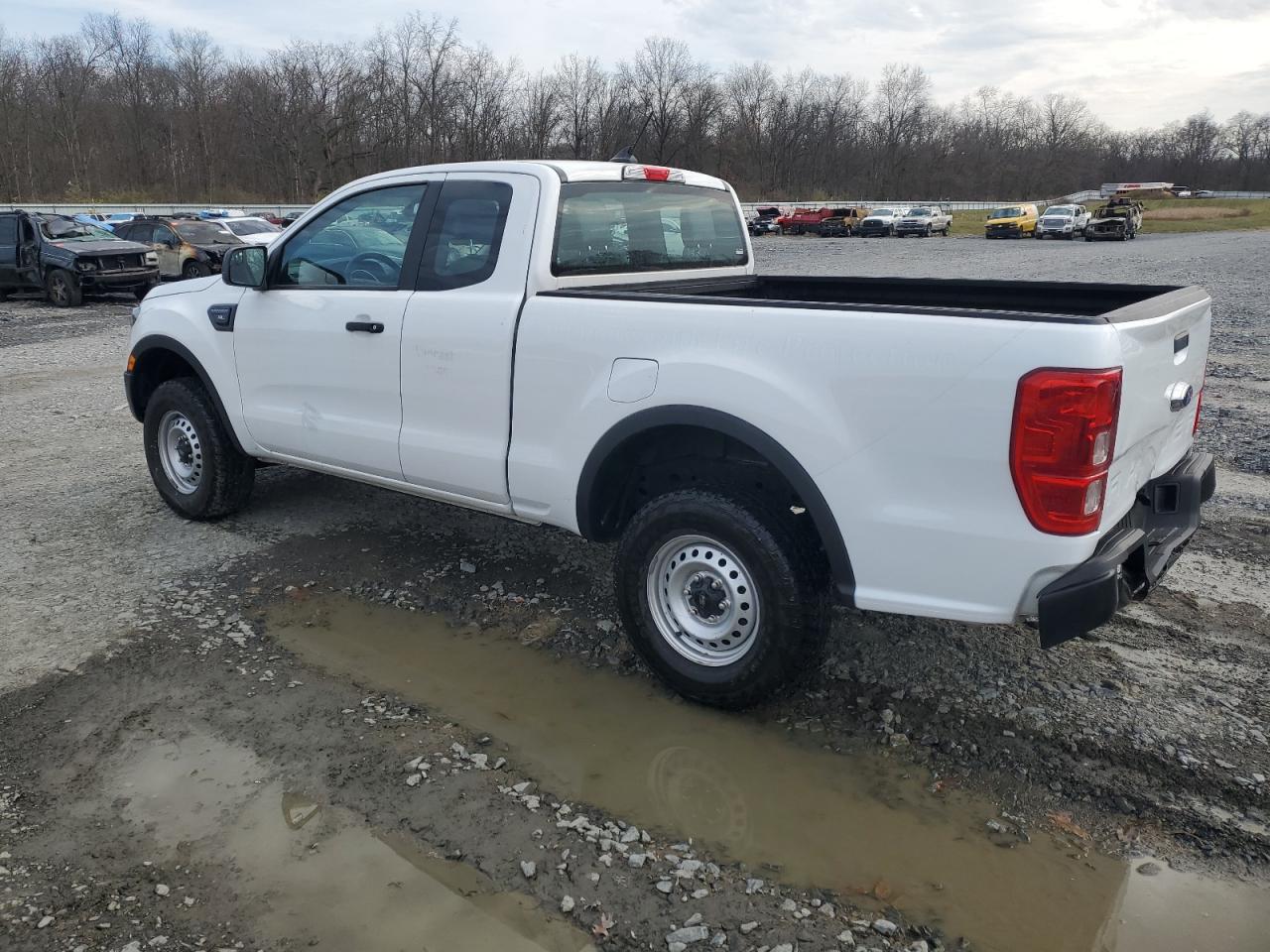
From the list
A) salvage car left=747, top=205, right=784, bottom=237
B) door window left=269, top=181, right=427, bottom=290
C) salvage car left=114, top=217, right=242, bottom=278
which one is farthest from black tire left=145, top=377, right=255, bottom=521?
salvage car left=747, top=205, right=784, bottom=237

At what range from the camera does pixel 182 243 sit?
66.9ft

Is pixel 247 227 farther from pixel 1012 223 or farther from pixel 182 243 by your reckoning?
pixel 1012 223

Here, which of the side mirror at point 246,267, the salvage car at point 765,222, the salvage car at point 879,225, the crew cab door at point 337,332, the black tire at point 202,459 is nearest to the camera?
the crew cab door at point 337,332

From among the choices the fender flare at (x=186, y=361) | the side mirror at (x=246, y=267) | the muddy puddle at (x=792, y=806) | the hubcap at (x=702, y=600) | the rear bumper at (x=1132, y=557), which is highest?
the side mirror at (x=246, y=267)

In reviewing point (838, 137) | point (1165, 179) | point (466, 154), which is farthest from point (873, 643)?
point (1165, 179)

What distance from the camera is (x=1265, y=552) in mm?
5066

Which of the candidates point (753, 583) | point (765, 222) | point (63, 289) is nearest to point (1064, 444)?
point (753, 583)

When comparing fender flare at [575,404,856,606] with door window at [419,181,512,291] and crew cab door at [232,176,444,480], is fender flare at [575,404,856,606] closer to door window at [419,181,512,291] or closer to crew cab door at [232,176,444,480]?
door window at [419,181,512,291]

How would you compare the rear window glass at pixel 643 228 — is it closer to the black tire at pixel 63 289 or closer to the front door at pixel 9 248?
the black tire at pixel 63 289

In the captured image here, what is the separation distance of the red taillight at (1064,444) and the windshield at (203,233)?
2081 cm

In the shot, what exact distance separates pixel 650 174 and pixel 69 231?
1924 cm

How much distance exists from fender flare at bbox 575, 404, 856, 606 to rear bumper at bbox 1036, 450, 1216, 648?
63 cm

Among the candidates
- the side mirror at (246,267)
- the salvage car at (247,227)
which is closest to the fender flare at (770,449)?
the side mirror at (246,267)

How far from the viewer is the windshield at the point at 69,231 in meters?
19.0
